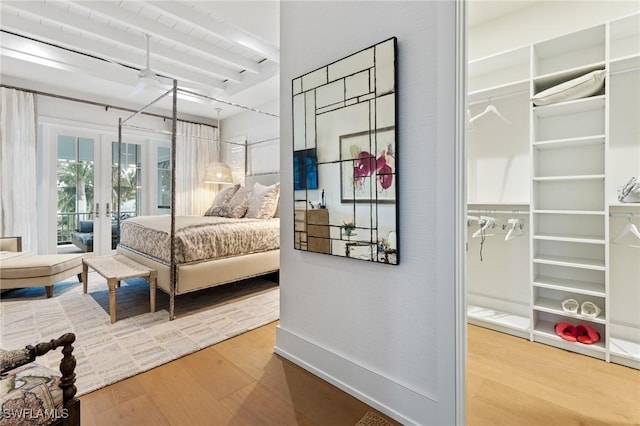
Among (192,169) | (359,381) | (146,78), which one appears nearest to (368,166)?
(359,381)

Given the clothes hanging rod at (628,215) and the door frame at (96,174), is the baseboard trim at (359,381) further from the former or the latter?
the door frame at (96,174)

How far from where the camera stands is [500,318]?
2.56 meters

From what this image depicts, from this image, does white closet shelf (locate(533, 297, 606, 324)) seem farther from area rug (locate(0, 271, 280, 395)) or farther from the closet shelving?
area rug (locate(0, 271, 280, 395))

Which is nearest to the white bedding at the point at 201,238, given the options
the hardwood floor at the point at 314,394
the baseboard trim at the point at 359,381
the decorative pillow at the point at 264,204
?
the decorative pillow at the point at 264,204

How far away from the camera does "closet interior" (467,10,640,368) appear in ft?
6.79

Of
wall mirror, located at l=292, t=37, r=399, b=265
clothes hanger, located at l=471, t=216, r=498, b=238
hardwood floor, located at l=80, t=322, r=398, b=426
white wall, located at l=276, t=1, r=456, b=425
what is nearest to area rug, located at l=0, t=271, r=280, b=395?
hardwood floor, located at l=80, t=322, r=398, b=426

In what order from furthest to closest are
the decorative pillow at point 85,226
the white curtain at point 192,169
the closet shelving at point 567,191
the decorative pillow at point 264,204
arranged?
the white curtain at point 192,169, the decorative pillow at point 85,226, the decorative pillow at point 264,204, the closet shelving at point 567,191

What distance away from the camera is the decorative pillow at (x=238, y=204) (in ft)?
13.4

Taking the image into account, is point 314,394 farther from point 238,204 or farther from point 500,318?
point 238,204

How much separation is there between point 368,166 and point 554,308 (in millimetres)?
1878

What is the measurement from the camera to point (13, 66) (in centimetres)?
376

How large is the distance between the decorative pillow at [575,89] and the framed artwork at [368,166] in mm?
1474

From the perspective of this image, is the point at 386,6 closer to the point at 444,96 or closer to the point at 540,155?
the point at 444,96

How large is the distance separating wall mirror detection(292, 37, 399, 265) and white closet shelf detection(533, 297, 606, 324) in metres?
1.58
